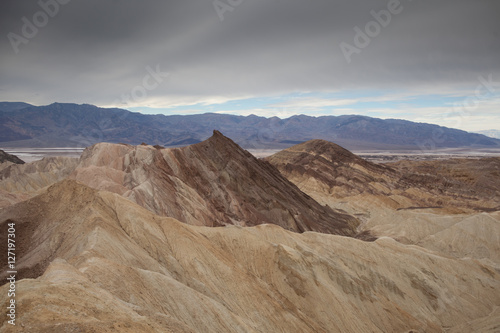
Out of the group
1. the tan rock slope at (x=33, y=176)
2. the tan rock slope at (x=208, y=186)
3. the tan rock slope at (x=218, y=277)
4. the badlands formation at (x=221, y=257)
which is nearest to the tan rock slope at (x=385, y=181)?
the badlands formation at (x=221, y=257)

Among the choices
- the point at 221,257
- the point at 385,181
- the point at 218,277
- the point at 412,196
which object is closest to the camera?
the point at 218,277

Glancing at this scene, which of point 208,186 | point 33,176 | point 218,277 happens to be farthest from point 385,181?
point 33,176

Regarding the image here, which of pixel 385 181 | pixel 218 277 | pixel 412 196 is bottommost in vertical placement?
pixel 412 196

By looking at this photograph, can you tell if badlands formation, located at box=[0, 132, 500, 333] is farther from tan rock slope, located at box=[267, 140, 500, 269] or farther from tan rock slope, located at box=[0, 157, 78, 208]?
tan rock slope, located at box=[0, 157, 78, 208]

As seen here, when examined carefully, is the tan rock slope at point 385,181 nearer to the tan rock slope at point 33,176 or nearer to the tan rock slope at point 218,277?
the tan rock slope at point 218,277

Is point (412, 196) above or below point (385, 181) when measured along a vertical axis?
below

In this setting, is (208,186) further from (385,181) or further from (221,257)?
(385,181)

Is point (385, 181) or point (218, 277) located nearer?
point (218, 277)
